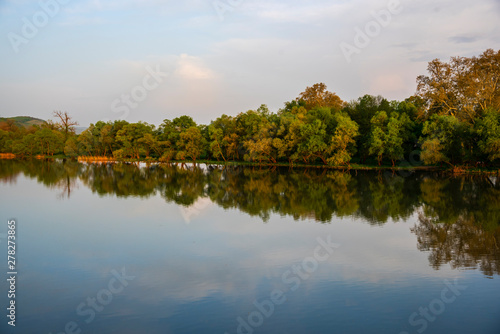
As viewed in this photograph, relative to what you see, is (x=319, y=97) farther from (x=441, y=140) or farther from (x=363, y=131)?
(x=441, y=140)

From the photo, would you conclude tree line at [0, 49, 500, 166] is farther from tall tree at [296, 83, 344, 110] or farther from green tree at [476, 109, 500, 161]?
tall tree at [296, 83, 344, 110]

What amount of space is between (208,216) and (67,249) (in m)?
8.72

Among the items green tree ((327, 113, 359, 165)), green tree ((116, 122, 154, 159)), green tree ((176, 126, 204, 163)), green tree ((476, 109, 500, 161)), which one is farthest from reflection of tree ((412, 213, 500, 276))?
green tree ((116, 122, 154, 159))

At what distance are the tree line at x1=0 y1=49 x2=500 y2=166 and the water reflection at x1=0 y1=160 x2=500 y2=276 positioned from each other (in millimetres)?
6448

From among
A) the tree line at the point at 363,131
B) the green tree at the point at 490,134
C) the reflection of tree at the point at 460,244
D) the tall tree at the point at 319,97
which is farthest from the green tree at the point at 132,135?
the reflection of tree at the point at 460,244

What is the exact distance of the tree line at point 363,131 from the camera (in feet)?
154

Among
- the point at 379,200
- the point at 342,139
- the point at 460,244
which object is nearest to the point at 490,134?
the point at 342,139

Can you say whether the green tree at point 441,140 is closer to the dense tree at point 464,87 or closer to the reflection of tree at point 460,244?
the dense tree at point 464,87

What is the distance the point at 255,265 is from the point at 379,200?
17351 mm

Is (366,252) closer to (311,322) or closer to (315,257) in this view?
(315,257)

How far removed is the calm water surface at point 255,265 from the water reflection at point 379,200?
6.2 inches

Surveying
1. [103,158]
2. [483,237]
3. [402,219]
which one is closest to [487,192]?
[402,219]

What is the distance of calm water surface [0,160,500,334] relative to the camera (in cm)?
994

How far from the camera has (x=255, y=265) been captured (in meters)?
14.0
